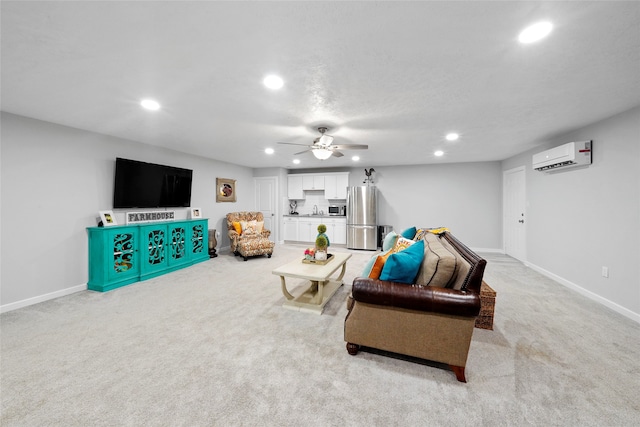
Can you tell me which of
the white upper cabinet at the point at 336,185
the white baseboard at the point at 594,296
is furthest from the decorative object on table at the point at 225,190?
the white baseboard at the point at 594,296

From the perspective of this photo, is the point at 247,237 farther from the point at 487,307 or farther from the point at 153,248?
the point at 487,307

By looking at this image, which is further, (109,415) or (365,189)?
(365,189)

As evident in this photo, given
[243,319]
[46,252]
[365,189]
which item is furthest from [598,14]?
[46,252]

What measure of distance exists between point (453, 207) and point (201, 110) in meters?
5.93

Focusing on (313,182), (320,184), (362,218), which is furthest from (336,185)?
(362,218)

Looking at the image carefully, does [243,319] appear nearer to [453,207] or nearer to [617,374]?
[617,374]

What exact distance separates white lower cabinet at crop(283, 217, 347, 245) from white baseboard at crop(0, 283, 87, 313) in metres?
4.43

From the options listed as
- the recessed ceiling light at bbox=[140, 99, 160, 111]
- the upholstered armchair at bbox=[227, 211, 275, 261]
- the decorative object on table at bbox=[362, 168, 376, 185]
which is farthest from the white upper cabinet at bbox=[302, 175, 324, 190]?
the recessed ceiling light at bbox=[140, 99, 160, 111]

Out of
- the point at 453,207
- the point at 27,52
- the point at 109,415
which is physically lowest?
the point at 109,415

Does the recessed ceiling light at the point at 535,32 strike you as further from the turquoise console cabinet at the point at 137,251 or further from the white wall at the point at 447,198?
the white wall at the point at 447,198

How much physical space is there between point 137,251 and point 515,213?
7.17 m

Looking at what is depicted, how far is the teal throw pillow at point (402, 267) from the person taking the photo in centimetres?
172

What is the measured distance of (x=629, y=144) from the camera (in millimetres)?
2496

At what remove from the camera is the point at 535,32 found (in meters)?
1.38
